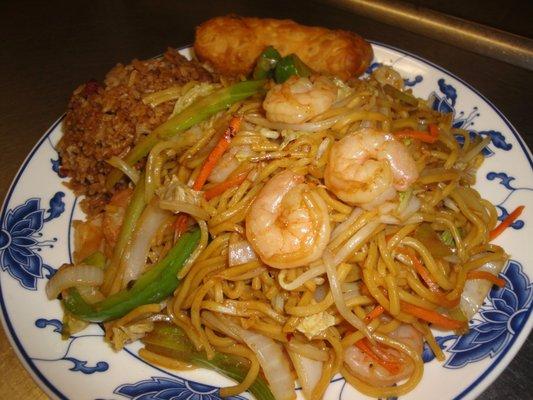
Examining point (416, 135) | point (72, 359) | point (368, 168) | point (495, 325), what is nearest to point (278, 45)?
point (416, 135)

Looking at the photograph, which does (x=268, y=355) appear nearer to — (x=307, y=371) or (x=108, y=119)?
(x=307, y=371)

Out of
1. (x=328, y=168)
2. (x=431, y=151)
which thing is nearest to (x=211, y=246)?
(x=328, y=168)

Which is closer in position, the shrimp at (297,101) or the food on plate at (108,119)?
the shrimp at (297,101)

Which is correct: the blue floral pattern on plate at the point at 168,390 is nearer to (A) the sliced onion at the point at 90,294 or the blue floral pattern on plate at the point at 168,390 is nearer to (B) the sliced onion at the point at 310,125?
(A) the sliced onion at the point at 90,294

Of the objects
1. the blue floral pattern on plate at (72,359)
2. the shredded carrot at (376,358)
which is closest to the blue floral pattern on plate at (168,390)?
the blue floral pattern on plate at (72,359)

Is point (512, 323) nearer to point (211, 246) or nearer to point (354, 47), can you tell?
point (211, 246)
